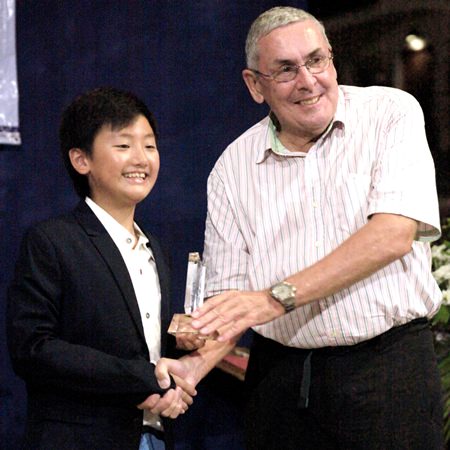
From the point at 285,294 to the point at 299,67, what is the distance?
2.02ft

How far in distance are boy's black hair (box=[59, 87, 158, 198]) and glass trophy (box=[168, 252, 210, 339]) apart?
40 centimetres

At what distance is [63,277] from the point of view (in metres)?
2.04

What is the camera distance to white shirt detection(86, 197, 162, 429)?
85.9 inches

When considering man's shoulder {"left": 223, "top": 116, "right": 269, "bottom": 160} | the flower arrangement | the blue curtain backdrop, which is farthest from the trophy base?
the blue curtain backdrop

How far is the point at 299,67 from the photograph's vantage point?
7.51ft

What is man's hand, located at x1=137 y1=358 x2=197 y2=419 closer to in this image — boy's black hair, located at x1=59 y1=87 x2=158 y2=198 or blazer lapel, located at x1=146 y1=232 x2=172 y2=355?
blazer lapel, located at x1=146 y1=232 x2=172 y2=355

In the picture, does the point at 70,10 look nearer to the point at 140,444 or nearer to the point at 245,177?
the point at 245,177

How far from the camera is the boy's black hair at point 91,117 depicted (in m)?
2.23

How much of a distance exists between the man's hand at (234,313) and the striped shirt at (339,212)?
0.21 m

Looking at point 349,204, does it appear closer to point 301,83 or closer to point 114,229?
point 301,83

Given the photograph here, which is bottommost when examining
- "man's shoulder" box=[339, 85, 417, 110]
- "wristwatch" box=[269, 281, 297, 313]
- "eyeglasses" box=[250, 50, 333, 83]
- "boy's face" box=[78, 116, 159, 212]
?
"wristwatch" box=[269, 281, 297, 313]

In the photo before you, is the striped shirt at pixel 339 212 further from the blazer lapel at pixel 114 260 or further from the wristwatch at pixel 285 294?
the blazer lapel at pixel 114 260

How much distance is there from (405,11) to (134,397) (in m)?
2.31

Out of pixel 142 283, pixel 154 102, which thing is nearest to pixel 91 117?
pixel 142 283
